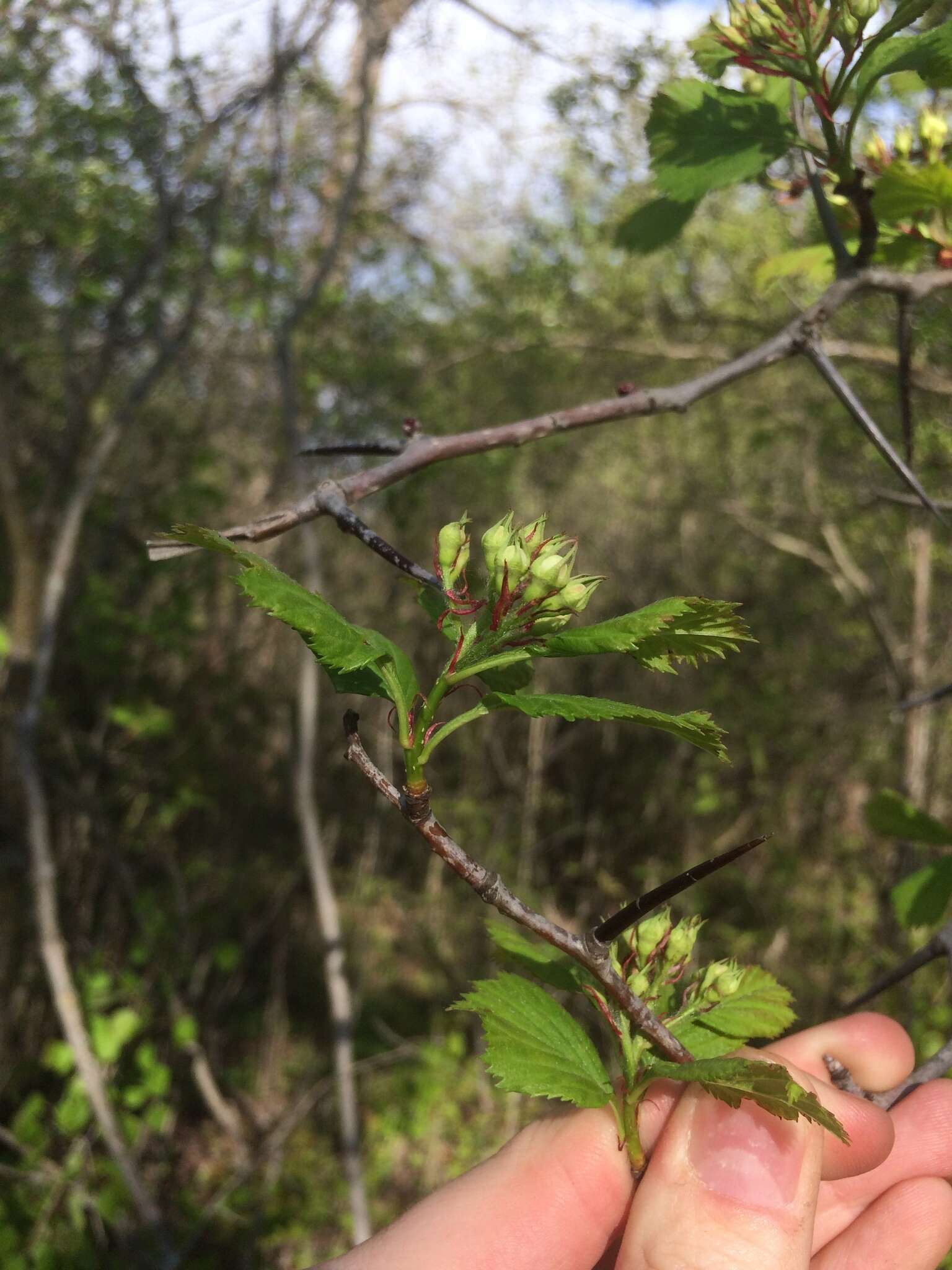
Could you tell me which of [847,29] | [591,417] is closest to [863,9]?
[847,29]

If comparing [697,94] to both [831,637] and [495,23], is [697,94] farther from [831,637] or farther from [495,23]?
[831,637]

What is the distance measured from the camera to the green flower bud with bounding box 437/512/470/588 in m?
0.90

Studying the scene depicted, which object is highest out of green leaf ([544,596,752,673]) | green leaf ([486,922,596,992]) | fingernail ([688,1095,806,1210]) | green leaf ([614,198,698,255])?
green leaf ([614,198,698,255])

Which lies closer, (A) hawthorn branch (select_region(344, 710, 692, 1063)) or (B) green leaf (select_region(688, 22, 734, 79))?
(A) hawthorn branch (select_region(344, 710, 692, 1063))

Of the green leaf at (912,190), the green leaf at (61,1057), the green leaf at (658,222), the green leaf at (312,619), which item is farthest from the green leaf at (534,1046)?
the green leaf at (61,1057)

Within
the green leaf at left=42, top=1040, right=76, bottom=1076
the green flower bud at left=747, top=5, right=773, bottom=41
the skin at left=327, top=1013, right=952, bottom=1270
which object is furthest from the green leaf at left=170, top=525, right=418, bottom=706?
the green leaf at left=42, top=1040, right=76, bottom=1076

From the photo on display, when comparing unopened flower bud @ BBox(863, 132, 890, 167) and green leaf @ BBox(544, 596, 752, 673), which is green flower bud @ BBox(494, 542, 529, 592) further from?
unopened flower bud @ BBox(863, 132, 890, 167)

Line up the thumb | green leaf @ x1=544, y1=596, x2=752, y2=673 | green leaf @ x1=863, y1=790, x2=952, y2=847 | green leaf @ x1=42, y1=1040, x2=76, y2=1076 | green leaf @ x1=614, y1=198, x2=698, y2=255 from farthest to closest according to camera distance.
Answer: green leaf @ x1=42, y1=1040, x2=76, y2=1076 < green leaf @ x1=614, y1=198, x2=698, y2=255 < green leaf @ x1=863, y1=790, x2=952, y2=847 < the thumb < green leaf @ x1=544, y1=596, x2=752, y2=673

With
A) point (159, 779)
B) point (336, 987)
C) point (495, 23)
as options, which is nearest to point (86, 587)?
point (159, 779)

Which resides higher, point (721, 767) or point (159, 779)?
point (159, 779)

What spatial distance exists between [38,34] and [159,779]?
366 cm

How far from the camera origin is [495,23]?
14.2ft

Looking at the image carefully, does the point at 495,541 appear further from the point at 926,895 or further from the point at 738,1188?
the point at 926,895

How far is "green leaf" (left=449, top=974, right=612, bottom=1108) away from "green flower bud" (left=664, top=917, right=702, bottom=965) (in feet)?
0.51
